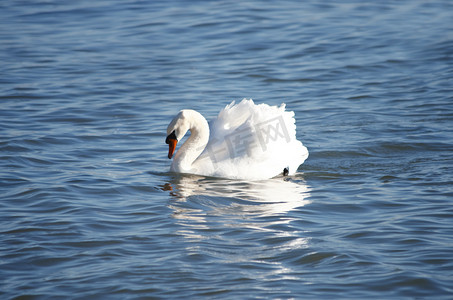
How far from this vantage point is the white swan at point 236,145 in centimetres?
862

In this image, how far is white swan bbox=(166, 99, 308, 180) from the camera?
8.62 meters

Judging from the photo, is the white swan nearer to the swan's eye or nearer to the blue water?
the swan's eye

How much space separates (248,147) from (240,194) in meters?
0.91

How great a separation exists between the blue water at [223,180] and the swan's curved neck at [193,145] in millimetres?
226

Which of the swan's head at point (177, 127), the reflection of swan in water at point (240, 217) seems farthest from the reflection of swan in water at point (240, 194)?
the swan's head at point (177, 127)

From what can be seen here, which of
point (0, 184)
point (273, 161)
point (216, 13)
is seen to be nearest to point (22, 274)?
point (0, 184)

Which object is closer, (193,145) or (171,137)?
(171,137)

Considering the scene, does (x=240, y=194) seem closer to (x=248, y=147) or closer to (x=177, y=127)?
(x=248, y=147)

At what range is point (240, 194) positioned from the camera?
7957 millimetres

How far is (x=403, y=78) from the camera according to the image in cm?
1282

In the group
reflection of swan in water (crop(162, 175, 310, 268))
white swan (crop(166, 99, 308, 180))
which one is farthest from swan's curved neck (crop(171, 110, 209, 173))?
reflection of swan in water (crop(162, 175, 310, 268))

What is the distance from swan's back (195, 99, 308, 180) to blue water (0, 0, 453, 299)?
20cm

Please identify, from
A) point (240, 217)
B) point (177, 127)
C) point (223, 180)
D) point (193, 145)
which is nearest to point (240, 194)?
point (223, 180)

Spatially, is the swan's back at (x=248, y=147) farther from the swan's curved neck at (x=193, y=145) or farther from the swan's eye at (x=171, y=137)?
the swan's eye at (x=171, y=137)
